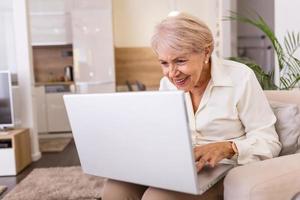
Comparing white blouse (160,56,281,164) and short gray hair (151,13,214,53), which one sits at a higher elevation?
short gray hair (151,13,214,53)

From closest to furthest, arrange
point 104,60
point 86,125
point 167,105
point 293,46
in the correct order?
point 167,105 < point 86,125 < point 293,46 < point 104,60

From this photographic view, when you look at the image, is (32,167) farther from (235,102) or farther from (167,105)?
(167,105)

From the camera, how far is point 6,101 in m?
3.29

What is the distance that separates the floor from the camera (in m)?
3.00

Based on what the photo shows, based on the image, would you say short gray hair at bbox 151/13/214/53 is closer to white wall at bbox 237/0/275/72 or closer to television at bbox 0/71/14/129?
television at bbox 0/71/14/129

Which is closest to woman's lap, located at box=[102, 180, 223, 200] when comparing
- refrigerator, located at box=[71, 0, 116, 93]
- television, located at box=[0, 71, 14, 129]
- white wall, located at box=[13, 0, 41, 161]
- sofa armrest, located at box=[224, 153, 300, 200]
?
sofa armrest, located at box=[224, 153, 300, 200]

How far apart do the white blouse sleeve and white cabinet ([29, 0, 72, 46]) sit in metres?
4.30

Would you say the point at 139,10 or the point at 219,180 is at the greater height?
the point at 139,10

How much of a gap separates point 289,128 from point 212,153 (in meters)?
0.42

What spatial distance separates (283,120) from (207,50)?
16.8 inches

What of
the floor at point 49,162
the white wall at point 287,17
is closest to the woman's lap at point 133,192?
the white wall at point 287,17

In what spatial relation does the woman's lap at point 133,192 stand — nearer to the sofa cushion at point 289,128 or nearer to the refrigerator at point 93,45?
the sofa cushion at point 289,128

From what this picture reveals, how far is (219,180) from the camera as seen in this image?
1.06 m

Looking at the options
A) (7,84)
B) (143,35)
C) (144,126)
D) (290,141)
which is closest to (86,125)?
(144,126)
